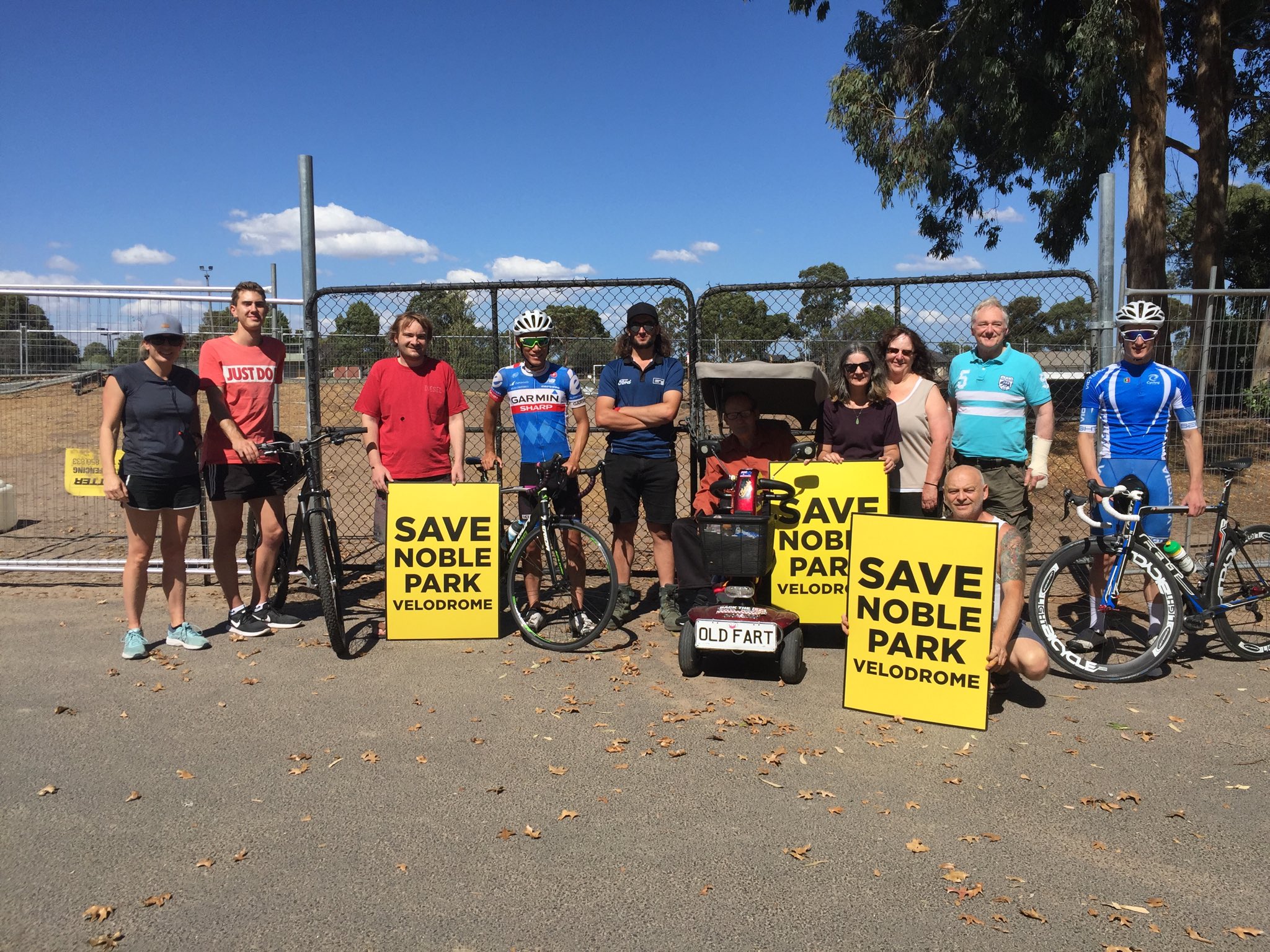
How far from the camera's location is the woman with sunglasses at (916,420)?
18.2 ft

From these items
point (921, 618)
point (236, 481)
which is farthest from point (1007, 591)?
point (236, 481)

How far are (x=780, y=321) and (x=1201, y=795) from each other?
4772mm

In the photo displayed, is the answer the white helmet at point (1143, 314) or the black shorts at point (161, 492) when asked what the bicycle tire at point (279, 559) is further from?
the white helmet at point (1143, 314)

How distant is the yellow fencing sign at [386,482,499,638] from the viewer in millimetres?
6023

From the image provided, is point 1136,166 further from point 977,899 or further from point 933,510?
point 977,899

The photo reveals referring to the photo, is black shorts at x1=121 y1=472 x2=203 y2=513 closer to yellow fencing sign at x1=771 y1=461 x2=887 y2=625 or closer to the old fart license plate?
the old fart license plate

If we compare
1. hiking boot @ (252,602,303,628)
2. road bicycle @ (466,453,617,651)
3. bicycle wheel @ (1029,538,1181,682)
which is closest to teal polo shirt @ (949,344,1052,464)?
bicycle wheel @ (1029,538,1181,682)

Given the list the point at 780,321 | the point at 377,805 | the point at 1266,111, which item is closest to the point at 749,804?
the point at 377,805

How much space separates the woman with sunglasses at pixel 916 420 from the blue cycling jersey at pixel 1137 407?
0.91 meters

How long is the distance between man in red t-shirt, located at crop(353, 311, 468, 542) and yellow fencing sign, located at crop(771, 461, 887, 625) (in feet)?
7.29

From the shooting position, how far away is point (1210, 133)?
16469 millimetres

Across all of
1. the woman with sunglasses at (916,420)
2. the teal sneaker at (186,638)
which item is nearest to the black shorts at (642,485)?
the woman with sunglasses at (916,420)

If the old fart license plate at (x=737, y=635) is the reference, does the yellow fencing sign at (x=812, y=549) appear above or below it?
above

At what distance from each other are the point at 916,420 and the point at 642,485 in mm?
1846
